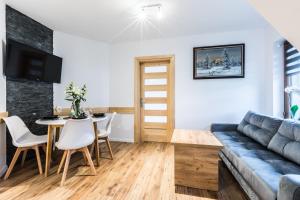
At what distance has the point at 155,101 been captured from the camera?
3990mm

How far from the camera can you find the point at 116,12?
261cm

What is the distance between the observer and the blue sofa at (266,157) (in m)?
1.15

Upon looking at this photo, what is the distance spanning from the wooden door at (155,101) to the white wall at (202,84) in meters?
0.25

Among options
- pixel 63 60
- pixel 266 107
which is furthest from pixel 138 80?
pixel 266 107

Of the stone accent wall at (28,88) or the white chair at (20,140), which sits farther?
the stone accent wall at (28,88)

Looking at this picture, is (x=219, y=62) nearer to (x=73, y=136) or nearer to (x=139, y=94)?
(x=139, y=94)

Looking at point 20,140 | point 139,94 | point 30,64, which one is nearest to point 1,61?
point 30,64

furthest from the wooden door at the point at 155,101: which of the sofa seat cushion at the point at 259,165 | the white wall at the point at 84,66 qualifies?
the sofa seat cushion at the point at 259,165

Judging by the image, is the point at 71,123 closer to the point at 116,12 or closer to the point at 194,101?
the point at 116,12

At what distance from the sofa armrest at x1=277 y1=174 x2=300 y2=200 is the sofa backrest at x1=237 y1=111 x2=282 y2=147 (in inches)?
46.0

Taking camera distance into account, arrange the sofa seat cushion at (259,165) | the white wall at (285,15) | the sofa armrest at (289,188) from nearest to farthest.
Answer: the sofa armrest at (289,188), the white wall at (285,15), the sofa seat cushion at (259,165)

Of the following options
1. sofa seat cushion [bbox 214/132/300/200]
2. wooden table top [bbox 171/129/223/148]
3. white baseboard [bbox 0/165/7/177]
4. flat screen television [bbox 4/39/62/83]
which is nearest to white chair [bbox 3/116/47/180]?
white baseboard [bbox 0/165/7/177]

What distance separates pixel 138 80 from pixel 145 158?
6.03 ft

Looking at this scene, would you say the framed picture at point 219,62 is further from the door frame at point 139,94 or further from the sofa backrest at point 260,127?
the sofa backrest at point 260,127
